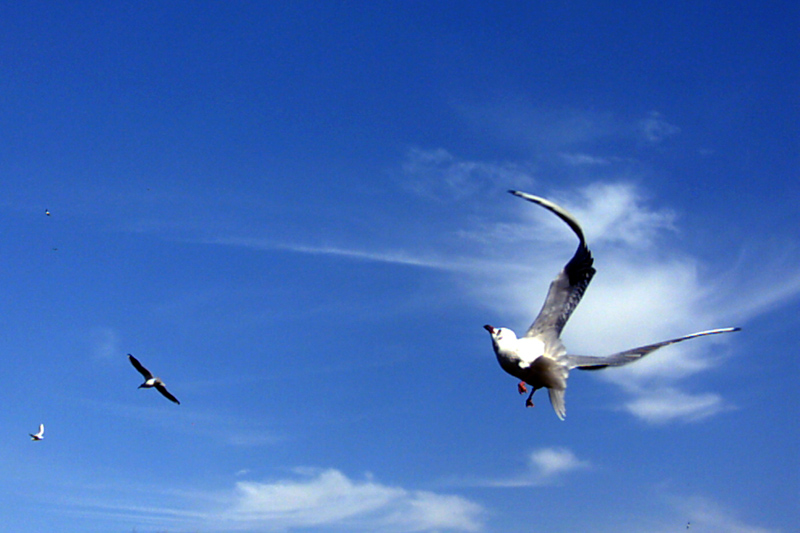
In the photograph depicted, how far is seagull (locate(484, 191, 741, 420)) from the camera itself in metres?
18.2

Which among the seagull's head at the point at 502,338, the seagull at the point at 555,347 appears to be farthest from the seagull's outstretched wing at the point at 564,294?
the seagull's head at the point at 502,338

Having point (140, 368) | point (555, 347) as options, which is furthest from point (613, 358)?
point (140, 368)

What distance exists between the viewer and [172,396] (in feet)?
131

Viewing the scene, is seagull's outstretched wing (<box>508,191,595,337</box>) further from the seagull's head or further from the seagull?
the seagull's head

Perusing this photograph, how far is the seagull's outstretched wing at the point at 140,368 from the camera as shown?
128ft

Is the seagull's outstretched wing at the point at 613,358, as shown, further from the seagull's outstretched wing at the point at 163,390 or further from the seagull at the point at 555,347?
the seagull's outstretched wing at the point at 163,390

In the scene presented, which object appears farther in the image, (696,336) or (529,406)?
(529,406)

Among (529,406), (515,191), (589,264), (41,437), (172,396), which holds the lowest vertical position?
(529,406)

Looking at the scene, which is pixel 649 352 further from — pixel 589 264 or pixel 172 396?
pixel 172 396

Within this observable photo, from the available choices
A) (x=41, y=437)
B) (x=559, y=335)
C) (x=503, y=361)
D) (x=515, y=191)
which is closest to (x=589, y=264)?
(x=559, y=335)

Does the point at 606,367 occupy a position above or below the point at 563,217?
below

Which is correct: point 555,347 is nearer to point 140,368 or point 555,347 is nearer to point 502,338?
point 502,338

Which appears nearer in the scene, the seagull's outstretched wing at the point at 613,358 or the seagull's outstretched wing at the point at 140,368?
the seagull's outstretched wing at the point at 613,358

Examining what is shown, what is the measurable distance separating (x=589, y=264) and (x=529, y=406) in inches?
151
